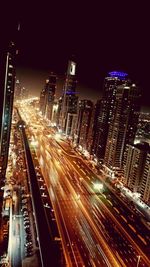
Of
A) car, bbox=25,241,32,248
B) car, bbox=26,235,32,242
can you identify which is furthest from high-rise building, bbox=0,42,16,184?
car, bbox=25,241,32,248

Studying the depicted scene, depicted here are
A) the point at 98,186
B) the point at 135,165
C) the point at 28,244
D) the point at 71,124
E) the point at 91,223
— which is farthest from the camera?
the point at 71,124

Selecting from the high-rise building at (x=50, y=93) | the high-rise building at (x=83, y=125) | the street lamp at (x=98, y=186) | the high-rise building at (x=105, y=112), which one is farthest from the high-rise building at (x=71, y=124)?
the street lamp at (x=98, y=186)

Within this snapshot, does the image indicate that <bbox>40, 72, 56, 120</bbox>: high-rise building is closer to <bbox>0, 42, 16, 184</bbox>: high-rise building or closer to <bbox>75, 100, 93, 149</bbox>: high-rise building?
<bbox>75, 100, 93, 149</bbox>: high-rise building

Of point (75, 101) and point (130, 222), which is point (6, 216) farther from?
point (75, 101)

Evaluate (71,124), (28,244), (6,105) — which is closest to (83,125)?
(71,124)

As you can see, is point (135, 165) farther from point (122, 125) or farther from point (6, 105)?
point (6, 105)

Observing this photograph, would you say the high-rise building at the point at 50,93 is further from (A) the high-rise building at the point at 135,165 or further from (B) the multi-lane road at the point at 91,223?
(A) the high-rise building at the point at 135,165
